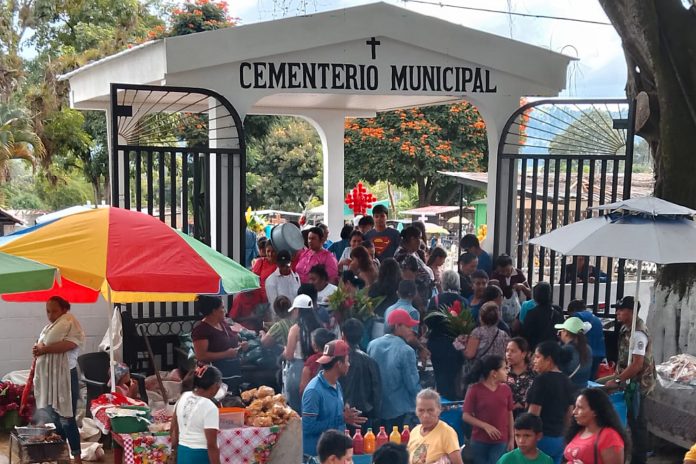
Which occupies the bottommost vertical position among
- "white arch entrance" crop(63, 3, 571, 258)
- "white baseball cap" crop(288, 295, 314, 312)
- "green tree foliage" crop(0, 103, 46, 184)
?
"white baseball cap" crop(288, 295, 314, 312)

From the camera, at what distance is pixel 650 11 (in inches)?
373

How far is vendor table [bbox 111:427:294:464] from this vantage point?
6.03 meters

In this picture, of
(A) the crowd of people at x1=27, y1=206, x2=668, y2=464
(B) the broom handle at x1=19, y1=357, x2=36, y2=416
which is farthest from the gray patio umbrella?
(B) the broom handle at x1=19, y1=357, x2=36, y2=416

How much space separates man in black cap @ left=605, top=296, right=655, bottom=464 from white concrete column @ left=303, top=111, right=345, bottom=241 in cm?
753

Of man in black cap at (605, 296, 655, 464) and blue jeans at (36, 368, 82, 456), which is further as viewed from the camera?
man in black cap at (605, 296, 655, 464)

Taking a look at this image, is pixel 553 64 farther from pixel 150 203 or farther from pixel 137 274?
pixel 137 274

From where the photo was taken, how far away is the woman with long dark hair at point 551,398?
607cm

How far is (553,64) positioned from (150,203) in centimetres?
525

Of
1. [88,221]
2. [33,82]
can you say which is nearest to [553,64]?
[88,221]

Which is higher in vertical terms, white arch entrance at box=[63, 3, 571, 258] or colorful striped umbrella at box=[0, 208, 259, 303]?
white arch entrance at box=[63, 3, 571, 258]

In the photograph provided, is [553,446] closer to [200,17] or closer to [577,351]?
[577,351]

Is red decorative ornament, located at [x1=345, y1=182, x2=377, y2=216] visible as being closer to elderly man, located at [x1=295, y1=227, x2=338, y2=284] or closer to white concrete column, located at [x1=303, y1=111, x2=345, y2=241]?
white concrete column, located at [x1=303, y1=111, x2=345, y2=241]

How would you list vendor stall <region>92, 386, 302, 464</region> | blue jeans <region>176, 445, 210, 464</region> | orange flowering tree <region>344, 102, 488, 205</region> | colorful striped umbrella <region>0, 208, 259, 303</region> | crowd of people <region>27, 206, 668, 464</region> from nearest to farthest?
crowd of people <region>27, 206, 668, 464</region>
blue jeans <region>176, 445, 210, 464</region>
colorful striped umbrella <region>0, 208, 259, 303</region>
vendor stall <region>92, 386, 302, 464</region>
orange flowering tree <region>344, 102, 488, 205</region>

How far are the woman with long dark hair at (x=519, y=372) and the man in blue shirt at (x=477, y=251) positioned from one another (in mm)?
3311
